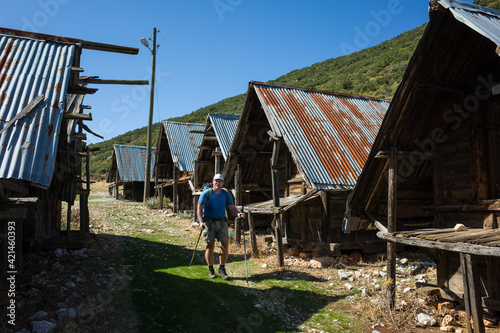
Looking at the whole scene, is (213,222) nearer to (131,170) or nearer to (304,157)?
(304,157)

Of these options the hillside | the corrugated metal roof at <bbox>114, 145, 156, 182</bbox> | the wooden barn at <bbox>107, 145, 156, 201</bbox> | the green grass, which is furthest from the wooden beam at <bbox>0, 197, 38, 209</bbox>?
the hillside

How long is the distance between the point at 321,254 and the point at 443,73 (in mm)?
5581

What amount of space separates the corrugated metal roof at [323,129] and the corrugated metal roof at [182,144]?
9336mm

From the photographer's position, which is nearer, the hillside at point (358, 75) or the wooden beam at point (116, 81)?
the wooden beam at point (116, 81)

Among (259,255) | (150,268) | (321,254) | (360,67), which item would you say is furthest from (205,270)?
(360,67)

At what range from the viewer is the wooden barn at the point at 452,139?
16.3 feet

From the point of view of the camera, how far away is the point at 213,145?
16.8 meters

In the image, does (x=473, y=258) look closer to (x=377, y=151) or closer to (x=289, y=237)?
(x=377, y=151)

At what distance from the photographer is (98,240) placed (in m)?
10.3

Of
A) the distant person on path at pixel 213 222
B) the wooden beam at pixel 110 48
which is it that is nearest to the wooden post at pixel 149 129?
the wooden beam at pixel 110 48

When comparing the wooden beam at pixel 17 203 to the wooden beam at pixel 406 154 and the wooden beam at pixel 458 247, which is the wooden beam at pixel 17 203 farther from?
the wooden beam at pixel 406 154

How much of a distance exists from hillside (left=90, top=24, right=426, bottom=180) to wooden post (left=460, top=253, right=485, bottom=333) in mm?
26199

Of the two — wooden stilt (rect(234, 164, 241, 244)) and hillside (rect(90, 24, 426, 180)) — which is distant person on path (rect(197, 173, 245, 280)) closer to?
wooden stilt (rect(234, 164, 241, 244))

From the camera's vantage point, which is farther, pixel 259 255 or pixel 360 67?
pixel 360 67
